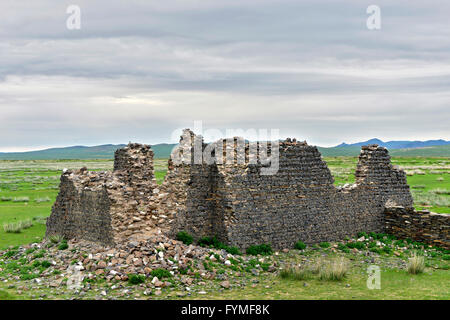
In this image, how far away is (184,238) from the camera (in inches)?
655

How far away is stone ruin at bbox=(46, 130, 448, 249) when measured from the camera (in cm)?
1656

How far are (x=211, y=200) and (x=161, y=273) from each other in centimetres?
435

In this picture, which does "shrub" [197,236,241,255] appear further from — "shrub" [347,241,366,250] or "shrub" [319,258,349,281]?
"shrub" [347,241,366,250]

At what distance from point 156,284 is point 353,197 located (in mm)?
10213

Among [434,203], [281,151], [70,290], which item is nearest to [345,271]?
[281,151]

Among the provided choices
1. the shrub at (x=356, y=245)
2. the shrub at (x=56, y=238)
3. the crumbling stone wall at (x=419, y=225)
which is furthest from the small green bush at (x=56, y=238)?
the crumbling stone wall at (x=419, y=225)

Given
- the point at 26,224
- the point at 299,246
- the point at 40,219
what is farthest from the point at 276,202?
the point at 40,219

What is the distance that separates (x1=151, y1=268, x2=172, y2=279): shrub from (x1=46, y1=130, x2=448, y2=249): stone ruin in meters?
2.58

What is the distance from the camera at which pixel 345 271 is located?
14727 mm

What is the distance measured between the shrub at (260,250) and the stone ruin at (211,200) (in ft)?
0.69

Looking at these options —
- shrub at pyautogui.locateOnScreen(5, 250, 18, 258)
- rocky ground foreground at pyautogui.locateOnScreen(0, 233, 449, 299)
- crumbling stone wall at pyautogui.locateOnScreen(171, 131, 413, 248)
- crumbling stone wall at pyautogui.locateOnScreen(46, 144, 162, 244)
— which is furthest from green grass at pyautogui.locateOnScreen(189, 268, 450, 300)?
shrub at pyautogui.locateOnScreen(5, 250, 18, 258)

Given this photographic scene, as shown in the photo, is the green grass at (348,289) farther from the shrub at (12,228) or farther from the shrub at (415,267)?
the shrub at (12,228)

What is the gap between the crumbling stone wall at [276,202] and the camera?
663 inches

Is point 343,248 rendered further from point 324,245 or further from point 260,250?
point 260,250
